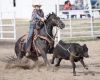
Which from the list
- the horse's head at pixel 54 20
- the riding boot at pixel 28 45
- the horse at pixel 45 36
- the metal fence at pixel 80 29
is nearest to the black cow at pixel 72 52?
the horse at pixel 45 36

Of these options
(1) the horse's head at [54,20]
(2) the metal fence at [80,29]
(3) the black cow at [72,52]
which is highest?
(1) the horse's head at [54,20]

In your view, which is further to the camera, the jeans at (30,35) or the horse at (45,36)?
the jeans at (30,35)

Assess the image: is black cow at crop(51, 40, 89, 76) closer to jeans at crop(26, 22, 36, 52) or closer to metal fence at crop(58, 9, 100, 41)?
jeans at crop(26, 22, 36, 52)

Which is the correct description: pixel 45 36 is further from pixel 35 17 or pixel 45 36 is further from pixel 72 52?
pixel 72 52

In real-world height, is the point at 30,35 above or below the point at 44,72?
above

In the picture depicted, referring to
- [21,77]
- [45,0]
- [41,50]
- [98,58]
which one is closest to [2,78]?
[21,77]

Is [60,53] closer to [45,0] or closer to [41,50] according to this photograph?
[41,50]

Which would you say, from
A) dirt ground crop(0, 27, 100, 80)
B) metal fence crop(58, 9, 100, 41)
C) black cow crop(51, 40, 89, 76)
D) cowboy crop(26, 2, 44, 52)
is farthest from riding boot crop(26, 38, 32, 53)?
metal fence crop(58, 9, 100, 41)

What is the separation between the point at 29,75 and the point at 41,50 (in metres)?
1.03

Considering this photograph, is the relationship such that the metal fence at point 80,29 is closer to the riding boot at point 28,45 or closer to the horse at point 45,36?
the riding boot at point 28,45

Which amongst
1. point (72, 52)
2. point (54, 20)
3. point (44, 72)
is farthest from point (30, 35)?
point (72, 52)

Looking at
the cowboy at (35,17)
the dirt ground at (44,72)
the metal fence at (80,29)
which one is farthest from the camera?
the metal fence at (80,29)

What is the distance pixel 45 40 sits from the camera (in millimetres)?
11594

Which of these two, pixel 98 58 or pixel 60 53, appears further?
pixel 98 58
